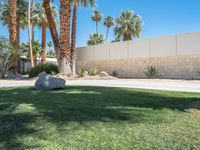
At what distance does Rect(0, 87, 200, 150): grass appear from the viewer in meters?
5.50

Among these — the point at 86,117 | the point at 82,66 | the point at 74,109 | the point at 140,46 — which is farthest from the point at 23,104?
the point at 82,66

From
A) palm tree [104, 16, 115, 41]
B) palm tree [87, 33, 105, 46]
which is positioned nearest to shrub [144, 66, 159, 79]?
palm tree [87, 33, 105, 46]

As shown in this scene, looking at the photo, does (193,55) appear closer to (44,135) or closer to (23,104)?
(23,104)

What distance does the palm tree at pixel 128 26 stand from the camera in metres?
54.6

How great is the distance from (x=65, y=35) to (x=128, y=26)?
29.9 metres

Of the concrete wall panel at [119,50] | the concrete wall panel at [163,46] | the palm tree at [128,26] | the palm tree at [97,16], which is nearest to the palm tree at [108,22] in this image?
the palm tree at [97,16]

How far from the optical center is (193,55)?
25.7m

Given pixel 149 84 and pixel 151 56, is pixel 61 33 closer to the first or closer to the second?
pixel 151 56

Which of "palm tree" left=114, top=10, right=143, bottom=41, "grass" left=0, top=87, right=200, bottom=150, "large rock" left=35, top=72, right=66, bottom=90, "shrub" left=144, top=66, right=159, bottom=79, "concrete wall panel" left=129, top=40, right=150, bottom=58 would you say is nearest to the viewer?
"grass" left=0, top=87, right=200, bottom=150

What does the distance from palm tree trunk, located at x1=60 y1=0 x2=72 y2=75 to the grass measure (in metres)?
17.3

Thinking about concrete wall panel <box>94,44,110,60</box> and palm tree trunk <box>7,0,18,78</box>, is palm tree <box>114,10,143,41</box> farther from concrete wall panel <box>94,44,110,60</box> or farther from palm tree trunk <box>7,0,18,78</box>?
palm tree trunk <box>7,0,18,78</box>

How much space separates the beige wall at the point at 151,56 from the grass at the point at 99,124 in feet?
56.3

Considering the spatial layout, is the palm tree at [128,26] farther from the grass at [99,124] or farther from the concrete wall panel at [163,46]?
the grass at [99,124]

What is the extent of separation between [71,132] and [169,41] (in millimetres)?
22244
